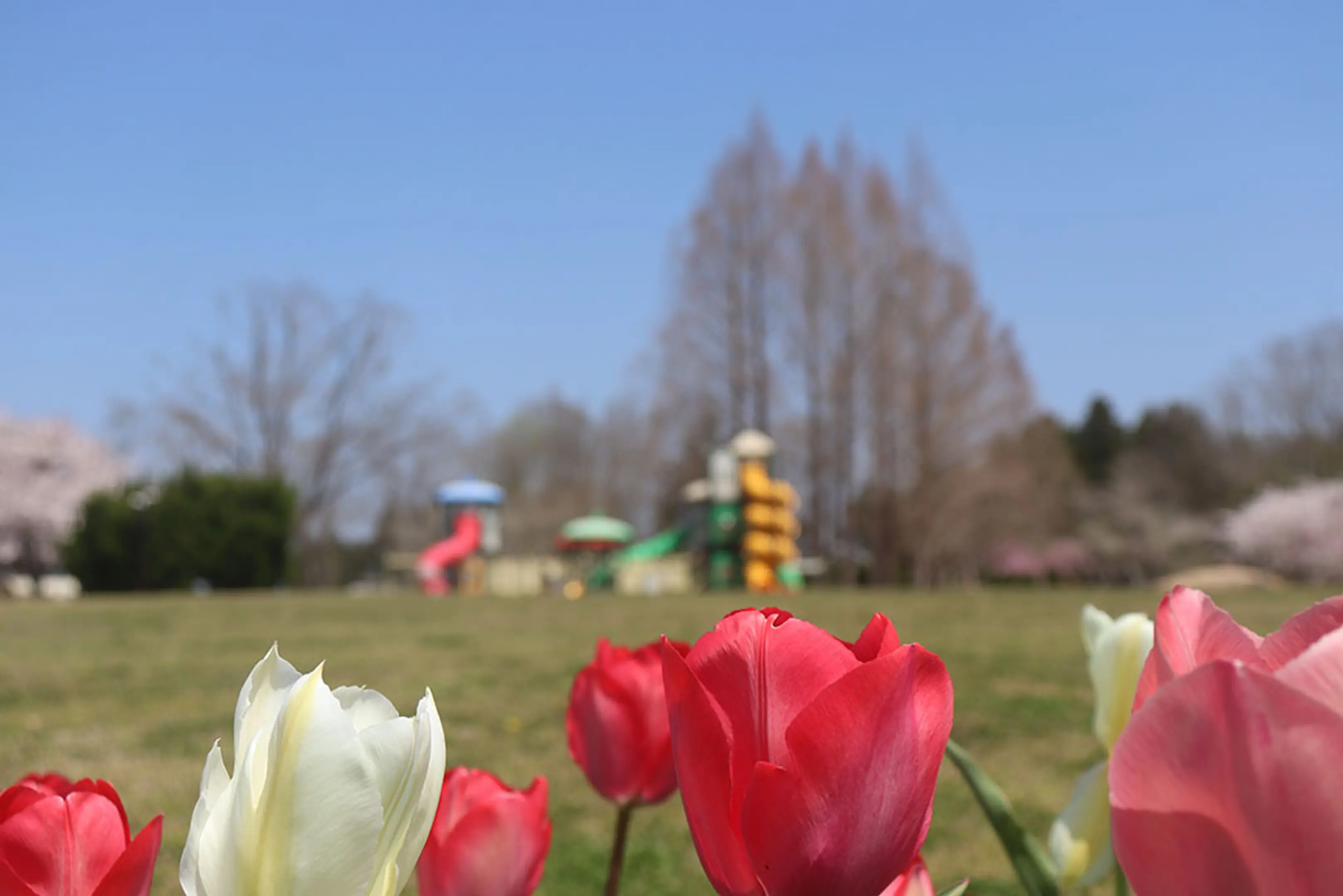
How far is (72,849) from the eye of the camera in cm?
39

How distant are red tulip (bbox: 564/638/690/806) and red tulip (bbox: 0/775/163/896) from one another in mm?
347

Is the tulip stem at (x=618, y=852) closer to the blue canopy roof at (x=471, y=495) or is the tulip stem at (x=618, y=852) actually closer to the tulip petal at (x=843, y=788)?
the tulip petal at (x=843, y=788)

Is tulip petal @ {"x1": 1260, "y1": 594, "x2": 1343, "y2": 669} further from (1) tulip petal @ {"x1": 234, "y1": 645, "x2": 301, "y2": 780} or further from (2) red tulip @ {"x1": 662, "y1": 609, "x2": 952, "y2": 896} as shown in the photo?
(1) tulip petal @ {"x1": 234, "y1": 645, "x2": 301, "y2": 780}

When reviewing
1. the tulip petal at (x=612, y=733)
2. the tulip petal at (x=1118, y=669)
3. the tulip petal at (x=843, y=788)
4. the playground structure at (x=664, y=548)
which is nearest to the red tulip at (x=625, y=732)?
the tulip petal at (x=612, y=733)

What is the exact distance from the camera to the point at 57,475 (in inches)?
1115

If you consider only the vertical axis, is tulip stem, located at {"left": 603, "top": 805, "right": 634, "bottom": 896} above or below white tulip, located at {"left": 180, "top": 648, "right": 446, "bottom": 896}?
below

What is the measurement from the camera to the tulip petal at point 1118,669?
608 millimetres

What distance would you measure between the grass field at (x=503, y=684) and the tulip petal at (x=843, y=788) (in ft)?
2.46

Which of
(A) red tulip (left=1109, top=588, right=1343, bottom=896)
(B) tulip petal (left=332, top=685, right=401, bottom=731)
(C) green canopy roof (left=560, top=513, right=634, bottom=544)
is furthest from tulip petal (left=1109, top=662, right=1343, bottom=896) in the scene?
(C) green canopy roof (left=560, top=513, right=634, bottom=544)

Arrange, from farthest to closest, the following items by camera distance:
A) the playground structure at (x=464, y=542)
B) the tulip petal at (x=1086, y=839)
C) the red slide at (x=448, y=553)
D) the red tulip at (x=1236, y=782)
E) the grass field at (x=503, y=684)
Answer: the playground structure at (x=464, y=542) < the red slide at (x=448, y=553) < the grass field at (x=503, y=684) < the tulip petal at (x=1086, y=839) < the red tulip at (x=1236, y=782)

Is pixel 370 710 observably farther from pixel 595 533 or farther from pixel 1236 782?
pixel 595 533

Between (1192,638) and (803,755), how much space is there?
0.13 metres

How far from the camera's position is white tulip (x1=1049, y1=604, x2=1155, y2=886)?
619 millimetres

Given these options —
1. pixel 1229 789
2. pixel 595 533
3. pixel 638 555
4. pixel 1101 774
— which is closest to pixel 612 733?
pixel 1101 774
